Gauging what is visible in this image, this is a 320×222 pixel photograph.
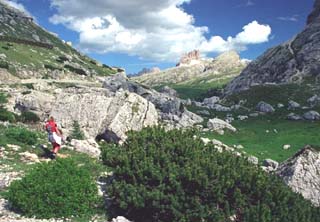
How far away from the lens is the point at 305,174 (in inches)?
1010

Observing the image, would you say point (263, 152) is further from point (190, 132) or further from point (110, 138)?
point (190, 132)

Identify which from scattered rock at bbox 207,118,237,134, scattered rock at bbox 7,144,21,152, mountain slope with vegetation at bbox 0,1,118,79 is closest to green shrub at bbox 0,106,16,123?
scattered rock at bbox 7,144,21,152

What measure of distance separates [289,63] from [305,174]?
349 ft

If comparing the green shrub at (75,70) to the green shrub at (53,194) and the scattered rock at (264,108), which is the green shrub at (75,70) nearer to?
the scattered rock at (264,108)

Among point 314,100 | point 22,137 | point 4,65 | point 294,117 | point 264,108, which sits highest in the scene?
point 4,65

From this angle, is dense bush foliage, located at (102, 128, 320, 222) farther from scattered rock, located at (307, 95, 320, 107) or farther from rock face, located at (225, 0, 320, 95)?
rock face, located at (225, 0, 320, 95)

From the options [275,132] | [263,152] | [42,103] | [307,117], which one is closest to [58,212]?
[42,103]

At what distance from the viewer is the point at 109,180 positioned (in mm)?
22328

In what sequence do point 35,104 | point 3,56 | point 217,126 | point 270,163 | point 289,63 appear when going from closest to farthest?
point 270,163 → point 35,104 → point 217,126 → point 3,56 → point 289,63

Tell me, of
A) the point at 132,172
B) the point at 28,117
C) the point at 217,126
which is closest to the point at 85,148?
the point at 132,172

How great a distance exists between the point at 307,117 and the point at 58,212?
54.8 m

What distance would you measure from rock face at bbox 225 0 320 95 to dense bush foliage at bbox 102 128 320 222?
93.7 m

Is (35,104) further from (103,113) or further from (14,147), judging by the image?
(14,147)

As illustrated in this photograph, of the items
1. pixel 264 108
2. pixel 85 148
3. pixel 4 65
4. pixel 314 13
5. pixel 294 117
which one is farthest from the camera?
pixel 314 13
